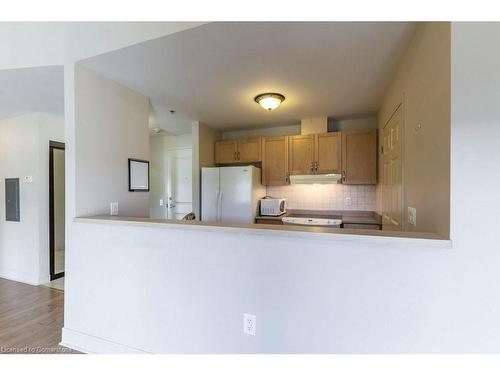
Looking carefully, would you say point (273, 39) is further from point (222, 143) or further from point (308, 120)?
point (222, 143)

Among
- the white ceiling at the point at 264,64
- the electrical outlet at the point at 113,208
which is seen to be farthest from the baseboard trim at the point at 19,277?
the white ceiling at the point at 264,64

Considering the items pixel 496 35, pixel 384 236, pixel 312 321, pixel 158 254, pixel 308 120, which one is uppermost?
pixel 308 120

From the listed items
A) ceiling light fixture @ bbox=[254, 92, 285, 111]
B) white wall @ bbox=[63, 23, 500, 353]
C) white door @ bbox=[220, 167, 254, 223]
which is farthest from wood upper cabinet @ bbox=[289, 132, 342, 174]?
white wall @ bbox=[63, 23, 500, 353]

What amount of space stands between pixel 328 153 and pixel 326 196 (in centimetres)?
71

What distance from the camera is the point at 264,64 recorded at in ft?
6.21

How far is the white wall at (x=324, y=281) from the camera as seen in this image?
3.37ft

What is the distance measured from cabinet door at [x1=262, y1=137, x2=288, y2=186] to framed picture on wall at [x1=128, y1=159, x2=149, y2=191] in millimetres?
1744

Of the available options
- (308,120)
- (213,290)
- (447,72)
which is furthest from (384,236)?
(308,120)

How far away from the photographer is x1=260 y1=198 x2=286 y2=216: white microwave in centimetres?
343

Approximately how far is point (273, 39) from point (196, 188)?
8.24ft

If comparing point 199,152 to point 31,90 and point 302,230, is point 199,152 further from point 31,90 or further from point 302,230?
point 302,230

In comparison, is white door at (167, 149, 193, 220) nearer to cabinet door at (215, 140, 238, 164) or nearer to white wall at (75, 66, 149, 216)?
cabinet door at (215, 140, 238, 164)

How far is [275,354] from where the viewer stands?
136 cm

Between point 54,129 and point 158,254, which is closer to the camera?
point 158,254
